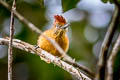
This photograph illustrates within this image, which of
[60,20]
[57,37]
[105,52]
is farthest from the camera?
[60,20]

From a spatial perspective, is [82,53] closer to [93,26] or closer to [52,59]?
[93,26]

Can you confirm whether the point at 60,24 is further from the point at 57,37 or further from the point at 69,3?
the point at 69,3

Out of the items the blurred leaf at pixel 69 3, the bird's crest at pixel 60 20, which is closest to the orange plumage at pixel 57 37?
the bird's crest at pixel 60 20

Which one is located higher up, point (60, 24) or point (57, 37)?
point (60, 24)

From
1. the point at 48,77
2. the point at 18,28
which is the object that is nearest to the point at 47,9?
the point at 18,28

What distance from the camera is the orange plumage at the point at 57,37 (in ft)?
10.9

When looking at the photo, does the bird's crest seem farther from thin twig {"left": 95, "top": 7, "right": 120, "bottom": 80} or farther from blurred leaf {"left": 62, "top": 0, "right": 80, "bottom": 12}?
thin twig {"left": 95, "top": 7, "right": 120, "bottom": 80}

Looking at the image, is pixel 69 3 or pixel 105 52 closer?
pixel 105 52

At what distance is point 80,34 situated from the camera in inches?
228

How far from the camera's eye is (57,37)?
3.49 m

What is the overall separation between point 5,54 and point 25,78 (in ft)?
2.12

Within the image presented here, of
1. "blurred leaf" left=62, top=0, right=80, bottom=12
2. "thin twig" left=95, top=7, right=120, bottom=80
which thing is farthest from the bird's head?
"thin twig" left=95, top=7, right=120, bottom=80

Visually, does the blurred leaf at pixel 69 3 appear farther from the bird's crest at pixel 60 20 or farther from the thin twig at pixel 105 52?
the bird's crest at pixel 60 20

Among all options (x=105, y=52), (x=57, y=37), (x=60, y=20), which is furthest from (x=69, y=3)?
(x=60, y=20)
